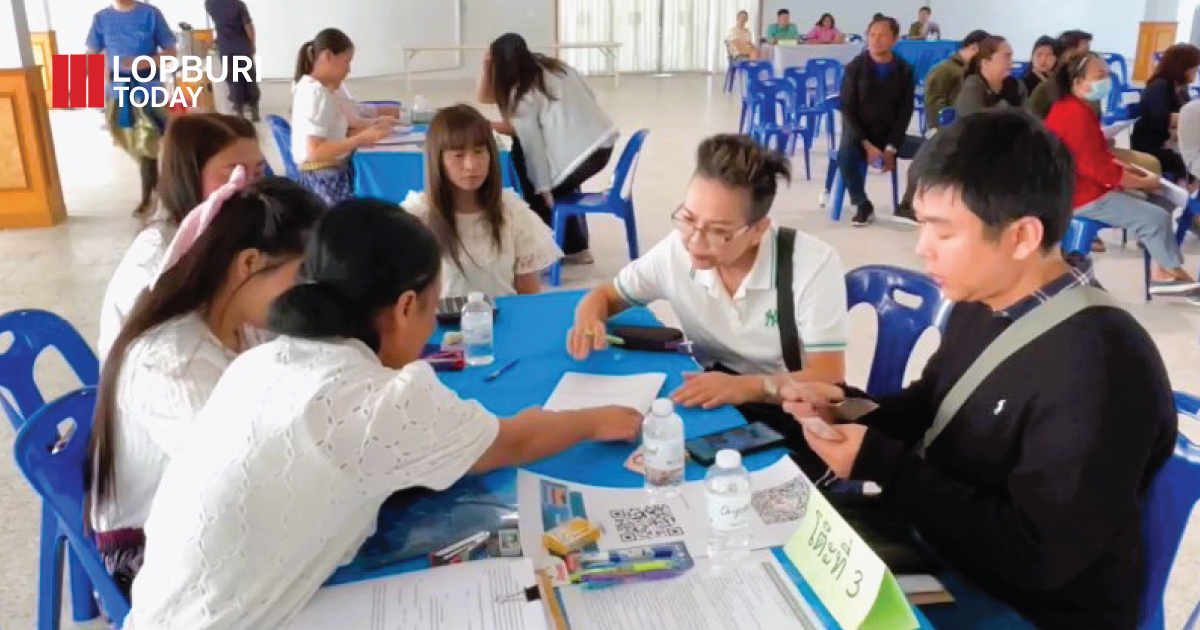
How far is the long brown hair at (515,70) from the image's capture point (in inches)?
180

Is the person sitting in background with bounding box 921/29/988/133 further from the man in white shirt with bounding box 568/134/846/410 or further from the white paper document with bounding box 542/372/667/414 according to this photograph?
the white paper document with bounding box 542/372/667/414

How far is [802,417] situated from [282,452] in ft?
2.50

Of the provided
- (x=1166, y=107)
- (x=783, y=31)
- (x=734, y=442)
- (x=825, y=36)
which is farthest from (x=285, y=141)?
(x=783, y=31)

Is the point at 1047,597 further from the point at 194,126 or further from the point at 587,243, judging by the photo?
the point at 587,243

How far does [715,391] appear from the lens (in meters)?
1.68

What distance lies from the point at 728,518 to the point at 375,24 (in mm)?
13468

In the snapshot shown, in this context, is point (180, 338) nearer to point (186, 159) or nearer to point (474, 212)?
point (186, 159)

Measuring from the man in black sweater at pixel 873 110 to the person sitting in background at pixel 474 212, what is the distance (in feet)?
11.3

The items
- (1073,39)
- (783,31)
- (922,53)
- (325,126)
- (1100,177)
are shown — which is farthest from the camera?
(783,31)

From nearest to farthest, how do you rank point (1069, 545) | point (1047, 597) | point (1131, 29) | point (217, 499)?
point (217, 499), point (1069, 545), point (1047, 597), point (1131, 29)

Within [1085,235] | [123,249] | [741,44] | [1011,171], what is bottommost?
[123,249]

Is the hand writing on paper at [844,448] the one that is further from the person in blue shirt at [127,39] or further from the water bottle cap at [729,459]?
Answer: the person in blue shirt at [127,39]

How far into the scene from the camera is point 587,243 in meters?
5.05

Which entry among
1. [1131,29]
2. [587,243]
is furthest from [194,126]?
[1131,29]
